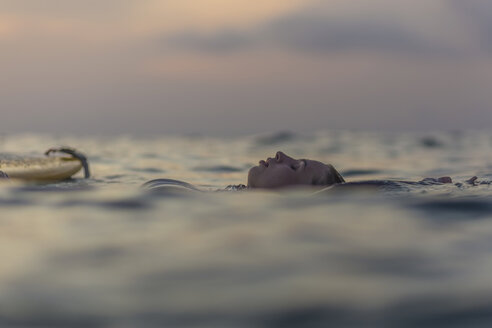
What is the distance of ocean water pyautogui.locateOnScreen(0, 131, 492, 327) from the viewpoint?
1.43 meters

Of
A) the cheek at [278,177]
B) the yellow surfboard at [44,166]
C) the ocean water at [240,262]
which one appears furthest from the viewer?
the yellow surfboard at [44,166]

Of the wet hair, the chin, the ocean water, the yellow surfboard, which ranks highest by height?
the yellow surfboard

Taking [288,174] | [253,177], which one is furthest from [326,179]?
[253,177]

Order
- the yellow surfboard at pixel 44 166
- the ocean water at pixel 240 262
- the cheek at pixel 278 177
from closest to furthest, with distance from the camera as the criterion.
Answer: the ocean water at pixel 240 262 < the cheek at pixel 278 177 < the yellow surfboard at pixel 44 166

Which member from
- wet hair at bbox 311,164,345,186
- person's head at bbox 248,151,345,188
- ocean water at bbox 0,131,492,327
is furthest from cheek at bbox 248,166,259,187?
ocean water at bbox 0,131,492,327

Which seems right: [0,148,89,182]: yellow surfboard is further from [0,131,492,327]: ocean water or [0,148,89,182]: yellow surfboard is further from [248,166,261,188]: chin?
[0,131,492,327]: ocean water

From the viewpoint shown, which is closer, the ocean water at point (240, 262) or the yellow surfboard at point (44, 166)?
the ocean water at point (240, 262)

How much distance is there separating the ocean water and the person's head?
1.23m

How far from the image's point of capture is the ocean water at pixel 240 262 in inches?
56.3

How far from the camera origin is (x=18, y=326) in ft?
4.47

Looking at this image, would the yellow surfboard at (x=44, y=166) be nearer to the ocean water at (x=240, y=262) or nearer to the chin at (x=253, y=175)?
the chin at (x=253, y=175)

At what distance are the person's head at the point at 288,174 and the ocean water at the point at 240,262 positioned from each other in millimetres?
1228

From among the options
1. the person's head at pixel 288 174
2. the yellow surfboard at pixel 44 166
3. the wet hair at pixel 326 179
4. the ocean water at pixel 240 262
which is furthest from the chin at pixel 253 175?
the yellow surfboard at pixel 44 166

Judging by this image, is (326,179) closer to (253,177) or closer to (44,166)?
(253,177)
